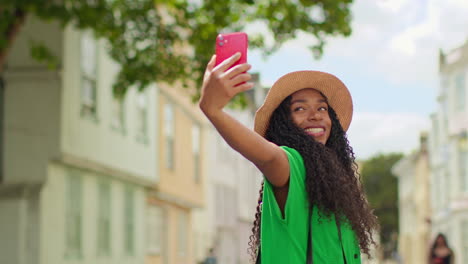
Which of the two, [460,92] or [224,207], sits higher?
[460,92]

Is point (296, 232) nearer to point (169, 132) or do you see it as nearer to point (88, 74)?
point (88, 74)

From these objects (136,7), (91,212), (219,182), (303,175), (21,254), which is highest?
(219,182)

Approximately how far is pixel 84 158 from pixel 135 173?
513 centimetres

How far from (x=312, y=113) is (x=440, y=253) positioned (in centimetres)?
863

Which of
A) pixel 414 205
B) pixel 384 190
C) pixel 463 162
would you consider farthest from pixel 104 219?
pixel 384 190

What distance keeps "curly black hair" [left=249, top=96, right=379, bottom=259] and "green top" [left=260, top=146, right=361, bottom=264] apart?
0.04m

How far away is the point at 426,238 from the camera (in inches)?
2467

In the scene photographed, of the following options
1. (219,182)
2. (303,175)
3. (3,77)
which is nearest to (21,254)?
(3,77)

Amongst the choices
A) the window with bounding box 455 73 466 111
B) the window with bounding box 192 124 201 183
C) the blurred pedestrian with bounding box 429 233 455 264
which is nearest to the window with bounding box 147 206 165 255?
the window with bounding box 192 124 201 183

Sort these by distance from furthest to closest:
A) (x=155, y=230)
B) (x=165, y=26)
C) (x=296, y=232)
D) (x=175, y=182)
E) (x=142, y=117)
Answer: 1. (x=175, y=182)
2. (x=155, y=230)
3. (x=142, y=117)
4. (x=165, y=26)
5. (x=296, y=232)

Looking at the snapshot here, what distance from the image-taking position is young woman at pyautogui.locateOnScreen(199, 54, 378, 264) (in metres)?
2.99

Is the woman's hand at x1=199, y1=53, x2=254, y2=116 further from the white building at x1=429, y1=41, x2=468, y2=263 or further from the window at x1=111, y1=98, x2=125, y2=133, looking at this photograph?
the white building at x1=429, y1=41, x2=468, y2=263

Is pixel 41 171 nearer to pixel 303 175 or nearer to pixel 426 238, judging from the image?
pixel 303 175

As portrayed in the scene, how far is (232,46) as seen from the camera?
2.99m
